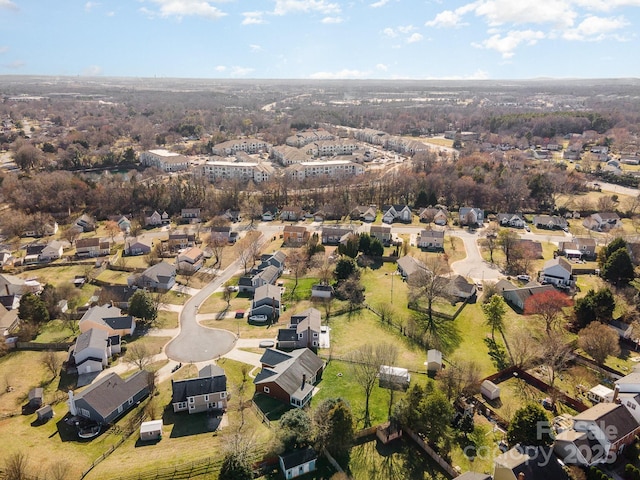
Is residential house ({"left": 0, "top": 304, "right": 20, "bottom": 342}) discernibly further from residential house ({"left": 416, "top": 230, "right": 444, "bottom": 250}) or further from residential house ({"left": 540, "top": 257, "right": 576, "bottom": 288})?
residential house ({"left": 540, "top": 257, "right": 576, "bottom": 288})

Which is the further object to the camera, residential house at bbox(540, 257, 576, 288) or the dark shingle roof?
residential house at bbox(540, 257, 576, 288)

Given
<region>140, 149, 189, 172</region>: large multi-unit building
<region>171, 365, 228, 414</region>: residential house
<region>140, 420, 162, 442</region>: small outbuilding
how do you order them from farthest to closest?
<region>140, 149, 189, 172</region>: large multi-unit building, <region>171, 365, 228, 414</region>: residential house, <region>140, 420, 162, 442</region>: small outbuilding

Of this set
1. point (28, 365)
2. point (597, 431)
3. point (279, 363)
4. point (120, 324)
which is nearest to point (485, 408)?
point (597, 431)

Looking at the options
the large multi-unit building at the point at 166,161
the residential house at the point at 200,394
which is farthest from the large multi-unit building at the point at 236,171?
the residential house at the point at 200,394

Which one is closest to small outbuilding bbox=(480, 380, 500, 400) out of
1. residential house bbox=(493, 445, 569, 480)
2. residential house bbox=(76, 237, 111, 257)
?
residential house bbox=(493, 445, 569, 480)

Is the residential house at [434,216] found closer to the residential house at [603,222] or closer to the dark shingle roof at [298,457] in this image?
the residential house at [603,222]
